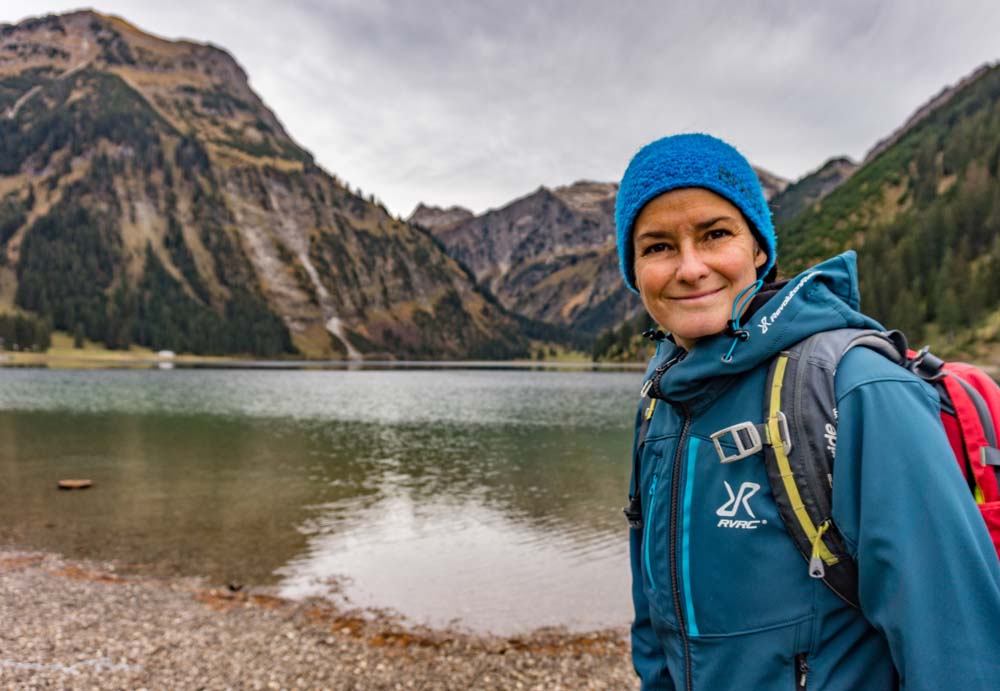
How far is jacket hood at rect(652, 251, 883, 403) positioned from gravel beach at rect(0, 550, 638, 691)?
32.9 feet

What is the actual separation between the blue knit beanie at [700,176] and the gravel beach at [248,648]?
33.7 feet

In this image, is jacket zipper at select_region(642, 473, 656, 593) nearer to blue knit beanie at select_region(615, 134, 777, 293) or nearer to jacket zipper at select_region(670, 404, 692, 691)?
jacket zipper at select_region(670, 404, 692, 691)

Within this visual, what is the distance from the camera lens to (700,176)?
8.91 ft

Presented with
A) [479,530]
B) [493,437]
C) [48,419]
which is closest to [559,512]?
[479,530]

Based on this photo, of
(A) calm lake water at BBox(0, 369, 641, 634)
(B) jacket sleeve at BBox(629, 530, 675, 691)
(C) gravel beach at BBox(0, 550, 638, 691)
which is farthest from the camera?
(A) calm lake water at BBox(0, 369, 641, 634)

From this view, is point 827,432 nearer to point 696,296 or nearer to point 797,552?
point 797,552

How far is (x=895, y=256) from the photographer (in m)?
136

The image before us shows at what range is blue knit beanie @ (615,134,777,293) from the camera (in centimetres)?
273

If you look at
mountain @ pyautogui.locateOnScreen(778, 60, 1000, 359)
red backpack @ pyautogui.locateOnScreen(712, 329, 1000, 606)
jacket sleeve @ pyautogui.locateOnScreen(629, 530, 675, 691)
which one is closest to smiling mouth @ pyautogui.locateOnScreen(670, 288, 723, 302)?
red backpack @ pyautogui.locateOnScreen(712, 329, 1000, 606)

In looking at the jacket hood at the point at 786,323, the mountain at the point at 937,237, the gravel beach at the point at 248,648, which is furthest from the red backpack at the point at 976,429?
the mountain at the point at 937,237

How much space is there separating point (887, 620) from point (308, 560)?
63.1 ft

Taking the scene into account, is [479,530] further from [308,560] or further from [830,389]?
[830,389]

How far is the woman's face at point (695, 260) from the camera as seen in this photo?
8.75 feet

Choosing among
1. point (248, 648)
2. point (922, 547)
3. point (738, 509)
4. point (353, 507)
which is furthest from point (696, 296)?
point (353, 507)
